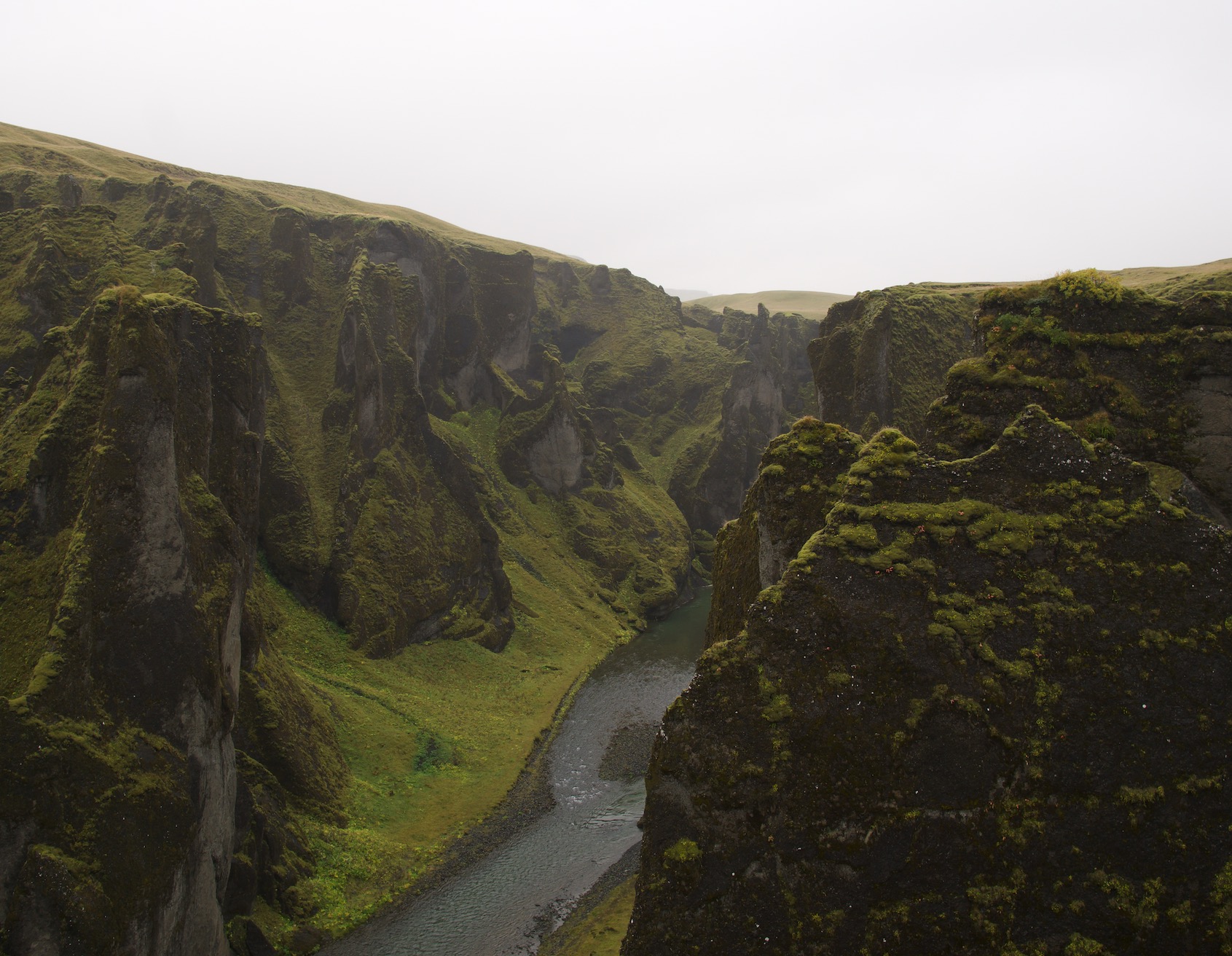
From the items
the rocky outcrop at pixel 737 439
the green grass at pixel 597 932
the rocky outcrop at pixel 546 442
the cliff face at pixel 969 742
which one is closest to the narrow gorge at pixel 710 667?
the cliff face at pixel 969 742

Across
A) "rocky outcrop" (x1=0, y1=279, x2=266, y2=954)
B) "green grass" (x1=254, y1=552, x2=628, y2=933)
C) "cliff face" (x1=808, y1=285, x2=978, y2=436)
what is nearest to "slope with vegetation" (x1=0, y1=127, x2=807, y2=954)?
"rocky outcrop" (x1=0, y1=279, x2=266, y2=954)

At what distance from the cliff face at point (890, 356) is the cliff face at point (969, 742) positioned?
107 ft

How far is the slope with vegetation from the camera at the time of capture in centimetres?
2341

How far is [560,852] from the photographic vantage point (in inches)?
1526

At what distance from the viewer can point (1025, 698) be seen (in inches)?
603

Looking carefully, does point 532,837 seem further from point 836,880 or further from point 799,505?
point 836,880

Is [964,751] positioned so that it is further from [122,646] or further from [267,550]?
[267,550]

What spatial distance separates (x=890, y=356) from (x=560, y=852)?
34.2m

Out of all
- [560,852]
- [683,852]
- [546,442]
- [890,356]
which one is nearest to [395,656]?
[560,852]

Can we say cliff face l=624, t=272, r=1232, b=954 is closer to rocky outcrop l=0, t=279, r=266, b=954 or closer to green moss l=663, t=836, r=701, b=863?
green moss l=663, t=836, r=701, b=863

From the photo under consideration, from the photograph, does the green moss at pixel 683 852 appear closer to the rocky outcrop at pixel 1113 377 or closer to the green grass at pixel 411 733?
the rocky outcrop at pixel 1113 377

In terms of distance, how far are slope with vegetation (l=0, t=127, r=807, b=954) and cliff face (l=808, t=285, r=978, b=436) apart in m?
28.5

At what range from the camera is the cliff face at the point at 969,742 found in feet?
47.5

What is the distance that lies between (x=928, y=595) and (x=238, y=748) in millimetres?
29466
